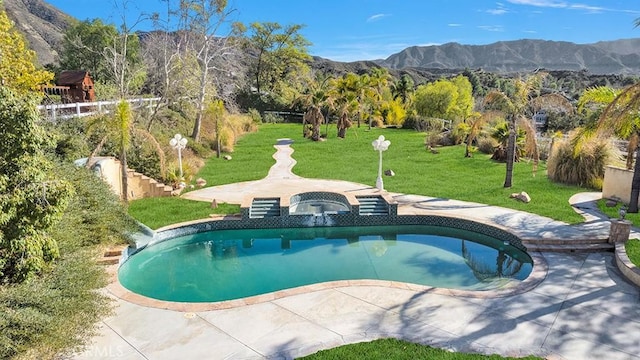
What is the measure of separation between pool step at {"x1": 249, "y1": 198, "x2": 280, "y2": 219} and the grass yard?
4.07m

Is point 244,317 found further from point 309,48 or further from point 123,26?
point 309,48

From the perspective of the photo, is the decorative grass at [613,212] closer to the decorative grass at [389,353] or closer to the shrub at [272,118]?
the decorative grass at [389,353]

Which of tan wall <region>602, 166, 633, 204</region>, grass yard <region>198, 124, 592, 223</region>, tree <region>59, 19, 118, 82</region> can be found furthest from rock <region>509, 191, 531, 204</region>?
tree <region>59, 19, 118, 82</region>

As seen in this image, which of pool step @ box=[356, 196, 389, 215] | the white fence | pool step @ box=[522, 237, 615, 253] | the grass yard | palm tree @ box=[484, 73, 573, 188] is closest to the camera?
pool step @ box=[522, 237, 615, 253]

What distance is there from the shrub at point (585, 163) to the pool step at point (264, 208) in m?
10.7

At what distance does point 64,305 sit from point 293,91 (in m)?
42.9

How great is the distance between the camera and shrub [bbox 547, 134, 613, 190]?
15.3 m

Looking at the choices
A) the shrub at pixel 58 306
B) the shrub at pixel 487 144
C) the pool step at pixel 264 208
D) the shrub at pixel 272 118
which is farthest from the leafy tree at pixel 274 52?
the shrub at pixel 58 306

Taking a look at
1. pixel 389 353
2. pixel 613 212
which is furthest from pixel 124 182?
pixel 613 212

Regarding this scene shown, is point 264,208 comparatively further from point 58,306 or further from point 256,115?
point 256,115

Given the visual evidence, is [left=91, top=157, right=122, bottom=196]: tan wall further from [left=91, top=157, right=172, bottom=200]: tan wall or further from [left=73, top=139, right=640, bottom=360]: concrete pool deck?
[left=73, top=139, right=640, bottom=360]: concrete pool deck

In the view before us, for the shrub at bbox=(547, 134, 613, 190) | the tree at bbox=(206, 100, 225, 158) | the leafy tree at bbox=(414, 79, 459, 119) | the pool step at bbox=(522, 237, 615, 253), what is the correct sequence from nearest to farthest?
the pool step at bbox=(522, 237, 615, 253) < the shrub at bbox=(547, 134, 613, 190) < the tree at bbox=(206, 100, 225, 158) < the leafy tree at bbox=(414, 79, 459, 119)

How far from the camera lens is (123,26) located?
74.9 ft

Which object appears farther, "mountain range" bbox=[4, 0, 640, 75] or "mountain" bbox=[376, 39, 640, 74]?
"mountain" bbox=[376, 39, 640, 74]
